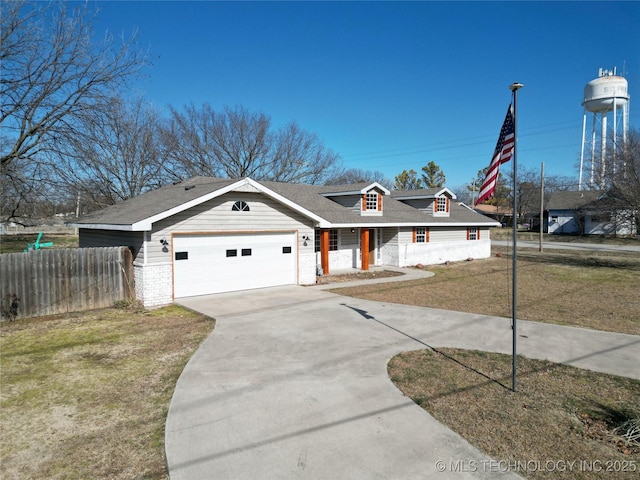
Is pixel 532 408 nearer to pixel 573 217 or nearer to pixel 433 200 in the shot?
pixel 433 200

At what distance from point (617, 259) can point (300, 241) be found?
23.5 metres

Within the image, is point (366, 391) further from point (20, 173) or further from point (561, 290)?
point (20, 173)

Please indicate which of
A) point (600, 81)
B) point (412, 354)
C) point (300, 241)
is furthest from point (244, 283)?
point (600, 81)

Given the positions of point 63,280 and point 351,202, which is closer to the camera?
point 63,280

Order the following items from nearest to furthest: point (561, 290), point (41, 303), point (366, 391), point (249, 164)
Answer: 1. point (366, 391)
2. point (41, 303)
3. point (561, 290)
4. point (249, 164)

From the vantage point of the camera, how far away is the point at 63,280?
11.2 meters

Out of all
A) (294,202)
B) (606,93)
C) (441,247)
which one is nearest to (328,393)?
(294,202)

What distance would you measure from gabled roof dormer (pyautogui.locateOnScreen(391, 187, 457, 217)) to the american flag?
18.9 meters

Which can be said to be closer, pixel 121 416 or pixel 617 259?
pixel 121 416

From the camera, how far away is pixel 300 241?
16.2 m

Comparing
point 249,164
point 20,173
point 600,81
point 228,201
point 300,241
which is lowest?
point 300,241

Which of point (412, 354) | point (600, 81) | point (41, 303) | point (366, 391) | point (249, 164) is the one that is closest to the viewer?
point (366, 391)

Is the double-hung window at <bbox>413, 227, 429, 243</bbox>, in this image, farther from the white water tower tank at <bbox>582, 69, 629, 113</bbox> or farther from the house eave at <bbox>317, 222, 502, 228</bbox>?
the white water tower tank at <bbox>582, 69, 629, 113</bbox>

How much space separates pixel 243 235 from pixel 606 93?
58871 mm
